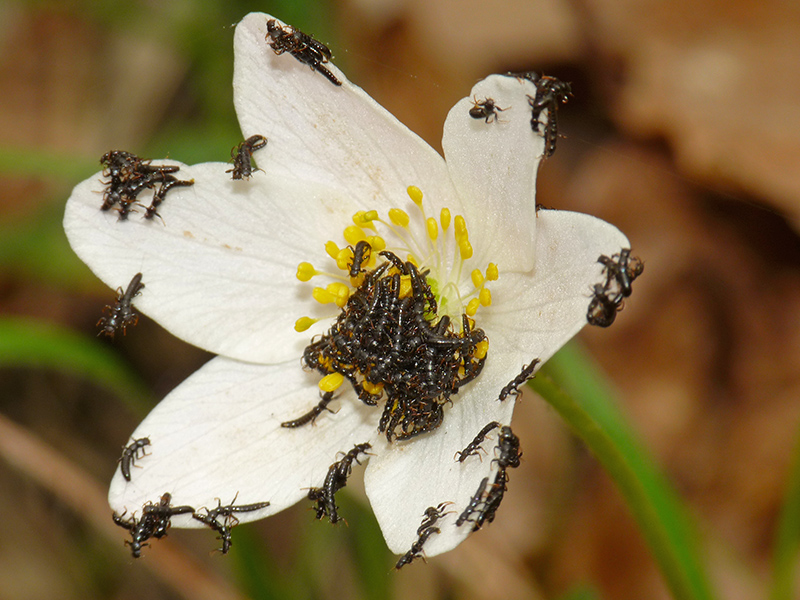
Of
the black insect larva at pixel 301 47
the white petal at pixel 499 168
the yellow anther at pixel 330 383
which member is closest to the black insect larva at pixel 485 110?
the white petal at pixel 499 168

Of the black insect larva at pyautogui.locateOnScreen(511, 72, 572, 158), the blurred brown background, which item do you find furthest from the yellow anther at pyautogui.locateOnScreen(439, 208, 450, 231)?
the blurred brown background

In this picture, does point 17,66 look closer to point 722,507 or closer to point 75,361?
point 75,361

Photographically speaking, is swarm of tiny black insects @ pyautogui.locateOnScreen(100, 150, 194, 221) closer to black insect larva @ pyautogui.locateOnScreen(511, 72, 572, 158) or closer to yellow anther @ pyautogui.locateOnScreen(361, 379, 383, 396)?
yellow anther @ pyautogui.locateOnScreen(361, 379, 383, 396)

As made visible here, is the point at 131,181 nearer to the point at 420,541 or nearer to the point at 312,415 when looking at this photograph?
the point at 312,415

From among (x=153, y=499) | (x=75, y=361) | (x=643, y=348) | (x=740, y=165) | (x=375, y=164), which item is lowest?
(x=75, y=361)

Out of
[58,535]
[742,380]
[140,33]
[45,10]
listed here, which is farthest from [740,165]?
[45,10]

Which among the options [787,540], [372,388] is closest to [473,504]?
[372,388]
